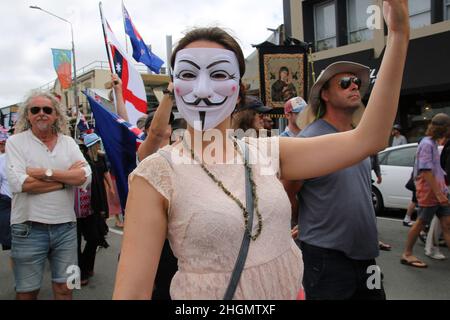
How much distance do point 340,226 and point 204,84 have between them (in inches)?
46.7

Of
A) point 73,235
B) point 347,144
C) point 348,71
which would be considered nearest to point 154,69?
point 73,235

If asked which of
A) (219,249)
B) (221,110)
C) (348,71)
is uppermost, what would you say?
(348,71)

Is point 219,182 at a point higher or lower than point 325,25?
lower

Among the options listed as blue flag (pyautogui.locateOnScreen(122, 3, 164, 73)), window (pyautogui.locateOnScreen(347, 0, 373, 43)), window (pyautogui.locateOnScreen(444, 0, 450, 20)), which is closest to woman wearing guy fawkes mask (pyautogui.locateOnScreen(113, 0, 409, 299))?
blue flag (pyautogui.locateOnScreen(122, 3, 164, 73))

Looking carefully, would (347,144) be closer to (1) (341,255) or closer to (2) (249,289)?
(2) (249,289)

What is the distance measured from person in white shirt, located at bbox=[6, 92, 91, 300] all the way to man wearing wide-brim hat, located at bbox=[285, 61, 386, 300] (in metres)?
1.80

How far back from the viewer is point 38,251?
3070 mm

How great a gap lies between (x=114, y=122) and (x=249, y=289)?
7.56ft

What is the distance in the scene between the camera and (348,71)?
243cm

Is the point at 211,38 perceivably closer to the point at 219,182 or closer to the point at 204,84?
the point at 204,84

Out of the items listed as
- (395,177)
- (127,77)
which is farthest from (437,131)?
(127,77)

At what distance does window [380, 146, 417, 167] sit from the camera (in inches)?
305

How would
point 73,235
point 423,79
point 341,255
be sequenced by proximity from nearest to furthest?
point 341,255, point 73,235, point 423,79

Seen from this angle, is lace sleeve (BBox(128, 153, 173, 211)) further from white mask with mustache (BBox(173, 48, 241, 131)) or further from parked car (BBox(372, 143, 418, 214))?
parked car (BBox(372, 143, 418, 214))
